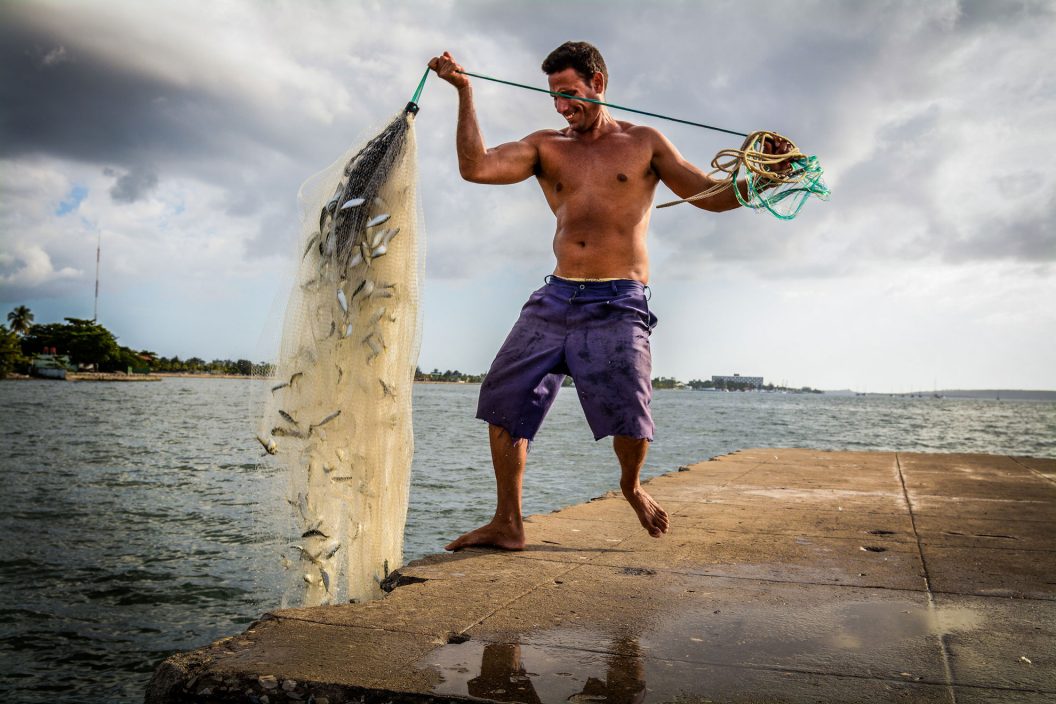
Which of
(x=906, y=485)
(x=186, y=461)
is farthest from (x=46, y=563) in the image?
(x=186, y=461)

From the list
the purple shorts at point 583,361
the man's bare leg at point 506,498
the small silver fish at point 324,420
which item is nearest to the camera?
the small silver fish at point 324,420

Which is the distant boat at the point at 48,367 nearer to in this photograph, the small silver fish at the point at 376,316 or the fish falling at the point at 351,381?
the fish falling at the point at 351,381

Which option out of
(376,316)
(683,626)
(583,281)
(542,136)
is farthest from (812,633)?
→ (542,136)

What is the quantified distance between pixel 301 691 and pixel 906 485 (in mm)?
6436

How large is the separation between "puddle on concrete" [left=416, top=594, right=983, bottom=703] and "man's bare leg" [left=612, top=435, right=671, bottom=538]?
962mm

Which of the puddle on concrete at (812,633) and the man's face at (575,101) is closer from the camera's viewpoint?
the puddle on concrete at (812,633)

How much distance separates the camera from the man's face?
371cm

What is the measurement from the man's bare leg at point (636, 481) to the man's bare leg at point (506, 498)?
0.46 m

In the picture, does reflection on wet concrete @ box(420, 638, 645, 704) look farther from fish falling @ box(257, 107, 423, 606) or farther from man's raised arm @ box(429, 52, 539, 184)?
man's raised arm @ box(429, 52, 539, 184)

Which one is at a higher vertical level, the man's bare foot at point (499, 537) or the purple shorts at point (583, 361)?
the purple shorts at point (583, 361)

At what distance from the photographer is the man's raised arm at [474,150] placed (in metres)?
3.45

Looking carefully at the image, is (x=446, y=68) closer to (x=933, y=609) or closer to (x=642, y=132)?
(x=642, y=132)

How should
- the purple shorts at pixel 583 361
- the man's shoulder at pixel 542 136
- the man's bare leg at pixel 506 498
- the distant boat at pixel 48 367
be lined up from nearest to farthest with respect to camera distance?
the purple shorts at pixel 583 361 < the man's bare leg at pixel 506 498 < the man's shoulder at pixel 542 136 < the distant boat at pixel 48 367

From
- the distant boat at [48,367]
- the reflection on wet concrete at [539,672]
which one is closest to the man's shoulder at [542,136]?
the reflection on wet concrete at [539,672]
